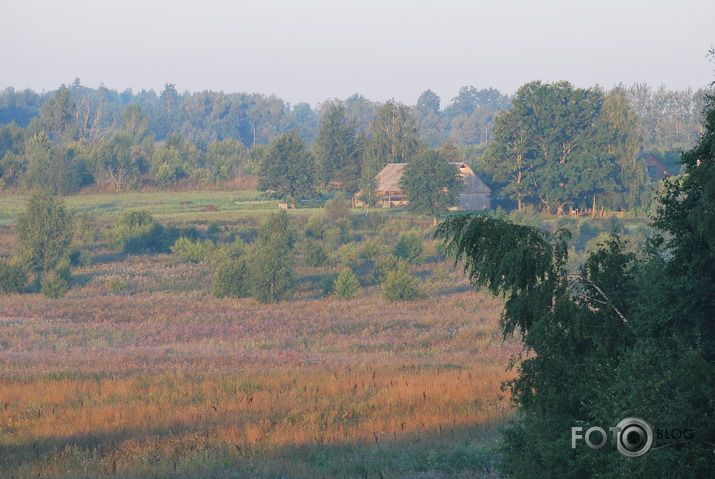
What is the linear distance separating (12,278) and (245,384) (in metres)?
25.9

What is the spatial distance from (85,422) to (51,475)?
3.82 metres

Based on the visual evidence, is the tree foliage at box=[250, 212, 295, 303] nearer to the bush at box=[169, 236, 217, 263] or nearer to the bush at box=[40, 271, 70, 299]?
the bush at box=[40, 271, 70, 299]

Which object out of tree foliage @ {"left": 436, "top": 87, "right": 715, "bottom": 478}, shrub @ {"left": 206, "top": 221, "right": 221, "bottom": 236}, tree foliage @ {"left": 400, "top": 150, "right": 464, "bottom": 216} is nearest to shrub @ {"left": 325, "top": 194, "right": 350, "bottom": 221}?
tree foliage @ {"left": 400, "top": 150, "right": 464, "bottom": 216}

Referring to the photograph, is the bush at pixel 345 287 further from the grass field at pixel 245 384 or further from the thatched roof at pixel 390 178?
the thatched roof at pixel 390 178

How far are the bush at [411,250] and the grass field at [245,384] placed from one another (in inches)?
313

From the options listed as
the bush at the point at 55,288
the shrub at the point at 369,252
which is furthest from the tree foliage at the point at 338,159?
the bush at the point at 55,288

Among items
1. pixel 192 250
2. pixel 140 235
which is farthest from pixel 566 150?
pixel 140 235

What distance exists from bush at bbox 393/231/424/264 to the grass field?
7949 millimetres

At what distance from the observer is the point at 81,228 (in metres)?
54.5

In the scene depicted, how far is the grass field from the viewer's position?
1241 cm

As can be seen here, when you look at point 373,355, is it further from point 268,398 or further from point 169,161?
point 169,161

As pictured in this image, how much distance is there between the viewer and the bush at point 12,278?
3994cm

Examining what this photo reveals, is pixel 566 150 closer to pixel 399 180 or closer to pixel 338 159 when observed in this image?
pixel 399 180

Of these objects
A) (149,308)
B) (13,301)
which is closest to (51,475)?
(149,308)
